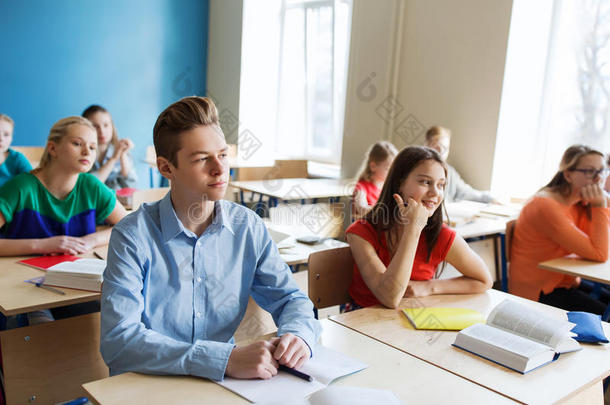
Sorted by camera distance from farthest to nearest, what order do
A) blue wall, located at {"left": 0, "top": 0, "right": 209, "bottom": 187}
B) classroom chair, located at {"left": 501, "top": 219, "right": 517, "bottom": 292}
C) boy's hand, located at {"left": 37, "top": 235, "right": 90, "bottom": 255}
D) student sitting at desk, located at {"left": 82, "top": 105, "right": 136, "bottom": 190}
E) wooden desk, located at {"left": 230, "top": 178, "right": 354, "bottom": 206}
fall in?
blue wall, located at {"left": 0, "top": 0, "right": 209, "bottom": 187} < wooden desk, located at {"left": 230, "top": 178, "right": 354, "bottom": 206} < student sitting at desk, located at {"left": 82, "top": 105, "right": 136, "bottom": 190} < classroom chair, located at {"left": 501, "top": 219, "right": 517, "bottom": 292} < boy's hand, located at {"left": 37, "top": 235, "right": 90, "bottom": 255}

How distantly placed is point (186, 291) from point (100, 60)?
522cm

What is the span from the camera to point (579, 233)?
8.36 ft

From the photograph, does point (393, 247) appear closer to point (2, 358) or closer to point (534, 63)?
point (2, 358)

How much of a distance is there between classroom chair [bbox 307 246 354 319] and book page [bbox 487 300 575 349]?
1.80 ft

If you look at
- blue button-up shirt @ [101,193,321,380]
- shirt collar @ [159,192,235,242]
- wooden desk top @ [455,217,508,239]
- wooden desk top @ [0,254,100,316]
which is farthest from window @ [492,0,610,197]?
wooden desk top @ [0,254,100,316]

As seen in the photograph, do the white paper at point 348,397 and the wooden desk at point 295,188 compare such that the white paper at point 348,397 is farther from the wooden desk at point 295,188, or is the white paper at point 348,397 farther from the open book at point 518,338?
the wooden desk at point 295,188

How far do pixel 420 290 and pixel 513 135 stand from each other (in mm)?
2966

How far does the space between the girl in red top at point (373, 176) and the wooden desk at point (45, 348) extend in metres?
2.01

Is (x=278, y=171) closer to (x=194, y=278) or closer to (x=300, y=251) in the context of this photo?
(x=300, y=251)

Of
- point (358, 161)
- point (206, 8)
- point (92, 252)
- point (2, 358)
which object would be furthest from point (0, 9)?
point (2, 358)

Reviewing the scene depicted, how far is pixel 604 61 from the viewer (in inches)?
145

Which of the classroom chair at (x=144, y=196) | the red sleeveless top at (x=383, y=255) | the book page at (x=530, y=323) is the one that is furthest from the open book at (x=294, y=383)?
the classroom chair at (x=144, y=196)

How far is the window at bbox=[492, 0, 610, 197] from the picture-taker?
3.73m

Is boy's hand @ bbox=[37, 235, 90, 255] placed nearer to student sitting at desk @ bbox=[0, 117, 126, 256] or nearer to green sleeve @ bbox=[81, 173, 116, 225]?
student sitting at desk @ bbox=[0, 117, 126, 256]
